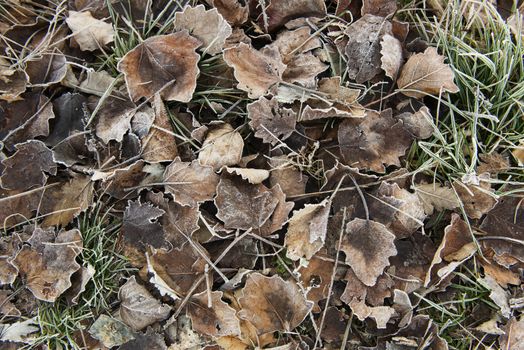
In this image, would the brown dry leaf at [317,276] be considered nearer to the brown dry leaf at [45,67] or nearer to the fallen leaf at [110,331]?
the fallen leaf at [110,331]

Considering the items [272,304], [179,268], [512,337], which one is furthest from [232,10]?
[512,337]

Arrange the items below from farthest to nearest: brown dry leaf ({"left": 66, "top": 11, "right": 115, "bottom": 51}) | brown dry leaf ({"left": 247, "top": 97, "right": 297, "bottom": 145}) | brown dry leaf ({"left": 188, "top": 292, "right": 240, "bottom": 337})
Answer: brown dry leaf ({"left": 66, "top": 11, "right": 115, "bottom": 51}) < brown dry leaf ({"left": 247, "top": 97, "right": 297, "bottom": 145}) < brown dry leaf ({"left": 188, "top": 292, "right": 240, "bottom": 337})

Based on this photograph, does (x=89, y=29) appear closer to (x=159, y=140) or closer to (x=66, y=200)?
(x=159, y=140)

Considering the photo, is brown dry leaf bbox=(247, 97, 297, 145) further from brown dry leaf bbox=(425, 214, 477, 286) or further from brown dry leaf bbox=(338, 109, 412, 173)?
brown dry leaf bbox=(425, 214, 477, 286)

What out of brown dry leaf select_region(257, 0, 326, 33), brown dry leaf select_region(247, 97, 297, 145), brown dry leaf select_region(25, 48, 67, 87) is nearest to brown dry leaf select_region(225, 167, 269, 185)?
brown dry leaf select_region(247, 97, 297, 145)

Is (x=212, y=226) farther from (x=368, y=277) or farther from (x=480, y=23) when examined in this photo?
(x=480, y=23)

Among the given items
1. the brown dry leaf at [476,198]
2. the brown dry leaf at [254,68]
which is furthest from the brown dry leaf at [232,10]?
the brown dry leaf at [476,198]
